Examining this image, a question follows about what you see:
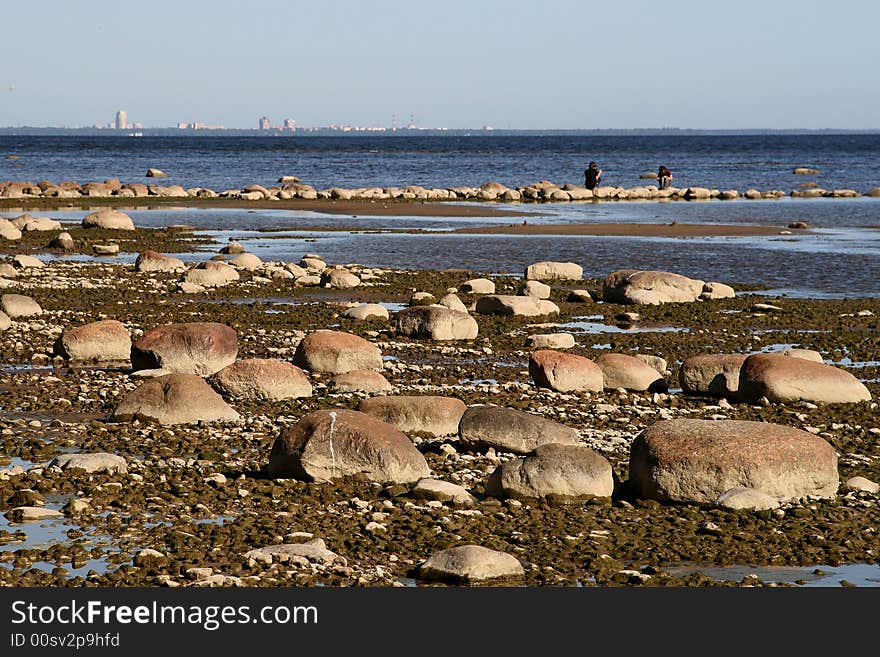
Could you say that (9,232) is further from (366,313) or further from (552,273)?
(366,313)

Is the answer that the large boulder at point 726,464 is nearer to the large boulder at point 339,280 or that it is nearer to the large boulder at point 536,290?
the large boulder at point 536,290

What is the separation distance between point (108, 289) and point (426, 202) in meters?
36.9

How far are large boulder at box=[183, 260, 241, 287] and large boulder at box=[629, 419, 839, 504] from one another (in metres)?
16.3

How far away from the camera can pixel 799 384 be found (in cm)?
1513

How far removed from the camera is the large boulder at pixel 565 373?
1559 centimetres

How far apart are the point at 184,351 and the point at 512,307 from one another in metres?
7.43

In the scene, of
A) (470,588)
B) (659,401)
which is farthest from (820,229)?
(470,588)

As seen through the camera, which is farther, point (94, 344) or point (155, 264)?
point (155, 264)

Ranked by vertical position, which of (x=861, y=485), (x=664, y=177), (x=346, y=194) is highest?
(x=664, y=177)

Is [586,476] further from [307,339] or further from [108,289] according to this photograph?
[108,289]

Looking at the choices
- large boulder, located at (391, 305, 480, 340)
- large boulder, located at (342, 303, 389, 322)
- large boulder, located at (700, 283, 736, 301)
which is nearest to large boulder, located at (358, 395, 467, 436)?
large boulder, located at (391, 305, 480, 340)

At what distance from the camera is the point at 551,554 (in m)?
9.45

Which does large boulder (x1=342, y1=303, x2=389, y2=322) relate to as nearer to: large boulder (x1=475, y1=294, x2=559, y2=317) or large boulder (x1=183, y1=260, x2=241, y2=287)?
large boulder (x1=475, y1=294, x2=559, y2=317)

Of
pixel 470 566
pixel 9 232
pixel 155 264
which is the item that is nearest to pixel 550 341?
pixel 470 566
